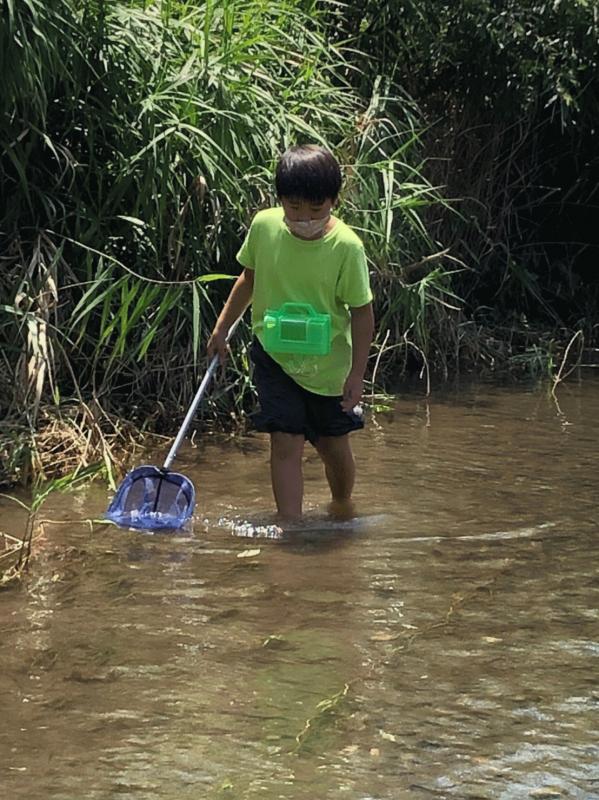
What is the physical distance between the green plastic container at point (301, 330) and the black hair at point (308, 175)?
39cm

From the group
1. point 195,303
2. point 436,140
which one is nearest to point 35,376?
point 195,303

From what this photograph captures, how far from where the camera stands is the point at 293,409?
14.9 feet

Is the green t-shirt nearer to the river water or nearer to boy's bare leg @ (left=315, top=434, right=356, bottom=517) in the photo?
boy's bare leg @ (left=315, top=434, right=356, bottom=517)

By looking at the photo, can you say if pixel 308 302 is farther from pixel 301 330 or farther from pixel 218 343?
pixel 218 343

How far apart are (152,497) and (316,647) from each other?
1.34 meters

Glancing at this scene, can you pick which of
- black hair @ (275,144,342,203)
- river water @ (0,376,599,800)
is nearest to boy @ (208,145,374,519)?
black hair @ (275,144,342,203)

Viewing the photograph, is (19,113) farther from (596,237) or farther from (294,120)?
(596,237)

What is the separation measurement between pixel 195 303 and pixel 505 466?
145 centimetres

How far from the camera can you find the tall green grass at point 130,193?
5375mm

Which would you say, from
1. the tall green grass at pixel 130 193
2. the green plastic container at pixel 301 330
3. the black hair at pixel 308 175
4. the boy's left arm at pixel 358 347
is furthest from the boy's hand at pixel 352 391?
the tall green grass at pixel 130 193

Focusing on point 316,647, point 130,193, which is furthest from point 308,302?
point 130,193

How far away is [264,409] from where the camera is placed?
455 centimetres

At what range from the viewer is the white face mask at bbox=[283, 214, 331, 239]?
14.1 feet

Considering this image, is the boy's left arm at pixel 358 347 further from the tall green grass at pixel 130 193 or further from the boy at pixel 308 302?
the tall green grass at pixel 130 193
